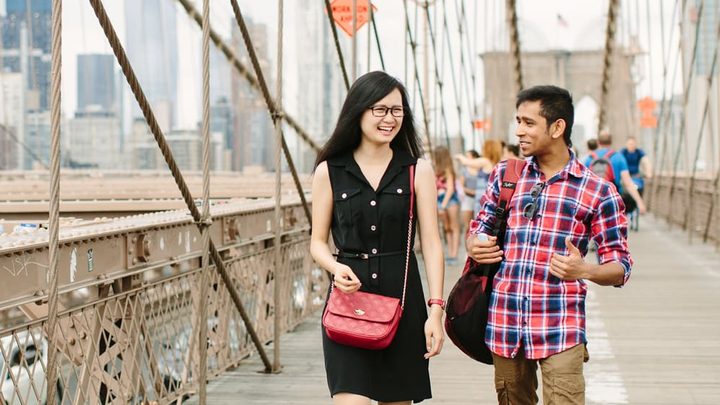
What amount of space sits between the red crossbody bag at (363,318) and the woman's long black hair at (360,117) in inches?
15.8

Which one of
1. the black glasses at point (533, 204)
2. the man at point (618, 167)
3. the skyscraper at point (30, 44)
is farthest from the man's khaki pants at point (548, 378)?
the skyscraper at point (30, 44)

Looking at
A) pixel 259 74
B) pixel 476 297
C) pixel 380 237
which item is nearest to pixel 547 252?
pixel 476 297

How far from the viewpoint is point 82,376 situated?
4.23m

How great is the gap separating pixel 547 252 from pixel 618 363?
3.50 meters

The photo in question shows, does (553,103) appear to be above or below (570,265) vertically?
above

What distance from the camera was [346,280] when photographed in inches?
128

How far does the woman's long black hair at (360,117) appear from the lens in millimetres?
3428

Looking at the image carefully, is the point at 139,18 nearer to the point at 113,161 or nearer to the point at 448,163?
the point at 113,161

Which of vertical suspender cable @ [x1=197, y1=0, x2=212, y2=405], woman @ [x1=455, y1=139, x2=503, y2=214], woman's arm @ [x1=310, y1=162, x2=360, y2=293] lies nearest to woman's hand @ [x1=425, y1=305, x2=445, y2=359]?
woman's arm @ [x1=310, y1=162, x2=360, y2=293]

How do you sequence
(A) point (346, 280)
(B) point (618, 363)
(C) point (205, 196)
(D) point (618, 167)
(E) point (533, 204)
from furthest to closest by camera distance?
(D) point (618, 167)
(B) point (618, 363)
(C) point (205, 196)
(E) point (533, 204)
(A) point (346, 280)

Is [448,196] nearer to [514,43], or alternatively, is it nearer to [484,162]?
[484,162]

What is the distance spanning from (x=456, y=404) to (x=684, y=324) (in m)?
3.22

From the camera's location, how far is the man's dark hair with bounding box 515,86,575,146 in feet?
11.6

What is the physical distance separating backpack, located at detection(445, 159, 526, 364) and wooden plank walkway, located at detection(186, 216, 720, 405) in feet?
7.21
